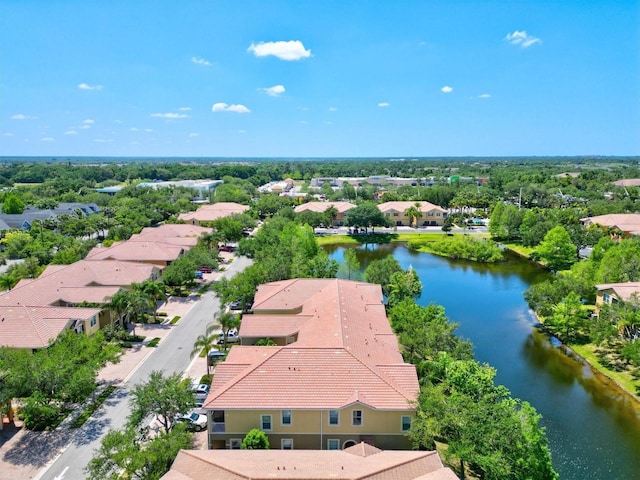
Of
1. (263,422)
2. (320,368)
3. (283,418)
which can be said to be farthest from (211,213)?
(283,418)

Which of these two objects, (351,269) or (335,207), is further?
(335,207)

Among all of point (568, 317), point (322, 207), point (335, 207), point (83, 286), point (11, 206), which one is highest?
point (11, 206)

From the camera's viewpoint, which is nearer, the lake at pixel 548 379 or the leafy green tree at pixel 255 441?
the leafy green tree at pixel 255 441

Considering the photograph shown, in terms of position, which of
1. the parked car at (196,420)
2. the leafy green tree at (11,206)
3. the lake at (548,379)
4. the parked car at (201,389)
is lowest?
the lake at (548,379)

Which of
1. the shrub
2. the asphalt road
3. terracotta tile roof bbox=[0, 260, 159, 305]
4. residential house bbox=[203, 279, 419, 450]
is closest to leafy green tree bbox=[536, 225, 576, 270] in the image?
residential house bbox=[203, 279, 419, 450]

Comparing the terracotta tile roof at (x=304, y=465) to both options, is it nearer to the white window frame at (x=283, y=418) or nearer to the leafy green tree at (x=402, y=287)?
the white window frame at (x=283, y=418)

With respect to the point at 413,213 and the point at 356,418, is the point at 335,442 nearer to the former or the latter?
the point at 356,418

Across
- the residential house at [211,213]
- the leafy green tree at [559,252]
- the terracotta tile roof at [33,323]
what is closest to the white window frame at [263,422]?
the terracotta tile roof at [33,323]
